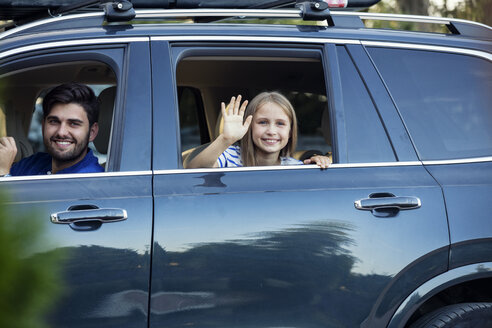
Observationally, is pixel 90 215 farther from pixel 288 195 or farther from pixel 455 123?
pixel 455 123

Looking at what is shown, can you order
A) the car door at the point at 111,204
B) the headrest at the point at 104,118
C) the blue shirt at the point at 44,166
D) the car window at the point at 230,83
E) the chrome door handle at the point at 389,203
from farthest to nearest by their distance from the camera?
the car window at the point at 230,83 → the headrest at the point at 104,118 → the blue shirt at the point at 44,166 → the chrome door handle at the point at 389,203 → the car door at the point at 111,204

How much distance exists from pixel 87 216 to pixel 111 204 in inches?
4.3

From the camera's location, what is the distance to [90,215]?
2.53 metres

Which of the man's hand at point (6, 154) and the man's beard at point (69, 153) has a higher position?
the man's beard at point (69, 153)

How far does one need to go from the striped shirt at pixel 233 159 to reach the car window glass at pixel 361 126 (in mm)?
417

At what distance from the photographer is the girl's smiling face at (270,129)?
3.34 m

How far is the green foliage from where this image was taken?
0.72 m

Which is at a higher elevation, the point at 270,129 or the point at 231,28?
the point at 231,28

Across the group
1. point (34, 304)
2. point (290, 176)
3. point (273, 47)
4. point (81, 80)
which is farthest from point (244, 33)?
point (34, 304)

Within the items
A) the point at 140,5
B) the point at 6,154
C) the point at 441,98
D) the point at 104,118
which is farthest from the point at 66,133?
the point at 441,98

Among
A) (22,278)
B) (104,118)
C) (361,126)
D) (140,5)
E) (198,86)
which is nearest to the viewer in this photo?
(22,278)

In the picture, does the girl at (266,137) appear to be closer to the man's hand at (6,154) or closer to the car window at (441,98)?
the car window at (441,98)

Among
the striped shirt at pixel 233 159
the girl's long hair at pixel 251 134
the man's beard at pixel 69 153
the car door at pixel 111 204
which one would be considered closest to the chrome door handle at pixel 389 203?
the striped shirt at pixel 233 159

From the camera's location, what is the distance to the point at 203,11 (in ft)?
9.83
